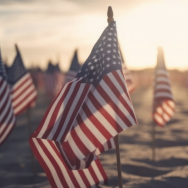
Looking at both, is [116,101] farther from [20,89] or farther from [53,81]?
[53,81]

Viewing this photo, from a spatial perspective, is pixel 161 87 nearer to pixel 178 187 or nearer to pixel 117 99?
pixel 178 187

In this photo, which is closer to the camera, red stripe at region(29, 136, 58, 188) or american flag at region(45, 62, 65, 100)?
red stripe at region(29, 136, 58, 188)

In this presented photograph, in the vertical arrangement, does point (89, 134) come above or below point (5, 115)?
below

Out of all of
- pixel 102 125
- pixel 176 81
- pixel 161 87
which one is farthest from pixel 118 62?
pixel 176 81

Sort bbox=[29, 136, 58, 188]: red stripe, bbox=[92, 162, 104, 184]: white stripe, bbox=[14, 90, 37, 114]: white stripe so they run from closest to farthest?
bbox=[29, 136, 58, 188]: red stripe
bbox=[92, 162, 104, 184]: white stripe
bbox=[14, 90, 37, 114]: white stripe

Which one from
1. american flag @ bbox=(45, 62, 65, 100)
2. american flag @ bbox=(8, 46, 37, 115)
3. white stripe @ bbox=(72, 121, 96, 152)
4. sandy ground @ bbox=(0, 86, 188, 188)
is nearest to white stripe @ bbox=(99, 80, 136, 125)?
white stripe @ bbox=(72, 121, 96, 152)

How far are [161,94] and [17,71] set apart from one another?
479 centimetres

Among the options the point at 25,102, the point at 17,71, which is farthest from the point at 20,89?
the point at 17,71

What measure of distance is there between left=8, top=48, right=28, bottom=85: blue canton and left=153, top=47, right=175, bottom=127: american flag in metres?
4.48

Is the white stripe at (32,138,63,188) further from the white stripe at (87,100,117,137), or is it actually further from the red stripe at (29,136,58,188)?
the white stripe at (87,100,117,137)

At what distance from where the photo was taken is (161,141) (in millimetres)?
13922

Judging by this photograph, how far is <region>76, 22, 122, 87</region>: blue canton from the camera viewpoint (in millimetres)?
4777

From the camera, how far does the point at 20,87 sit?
8938mm

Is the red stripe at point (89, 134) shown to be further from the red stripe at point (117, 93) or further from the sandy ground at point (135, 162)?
the sandy ground at point (135, 162)
